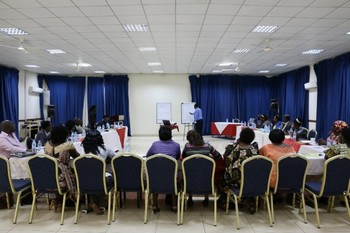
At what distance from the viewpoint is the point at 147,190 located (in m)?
3.19

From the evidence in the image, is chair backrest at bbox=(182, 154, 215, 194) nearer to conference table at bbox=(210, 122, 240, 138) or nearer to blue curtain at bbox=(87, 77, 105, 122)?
conference table at bbox=(210, 122, 240, 138)

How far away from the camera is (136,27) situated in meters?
5.34

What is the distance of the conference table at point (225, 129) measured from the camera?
11.2m

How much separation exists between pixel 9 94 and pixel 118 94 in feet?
14.6

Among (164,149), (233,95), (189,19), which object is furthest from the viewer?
(233,95)

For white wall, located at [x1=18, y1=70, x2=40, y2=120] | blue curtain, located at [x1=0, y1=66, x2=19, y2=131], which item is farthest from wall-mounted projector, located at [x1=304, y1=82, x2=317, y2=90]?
white wall, located at [x1=18, y1=70, x2=40, y2=120]

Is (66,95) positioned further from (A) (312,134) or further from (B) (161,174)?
(B) (161,174)

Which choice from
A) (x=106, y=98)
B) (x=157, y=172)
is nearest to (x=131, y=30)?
(x=157, y=172)

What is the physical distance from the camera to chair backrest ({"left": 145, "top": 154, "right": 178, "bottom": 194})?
3.08 metres

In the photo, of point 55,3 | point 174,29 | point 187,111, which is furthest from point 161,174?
point 187,111

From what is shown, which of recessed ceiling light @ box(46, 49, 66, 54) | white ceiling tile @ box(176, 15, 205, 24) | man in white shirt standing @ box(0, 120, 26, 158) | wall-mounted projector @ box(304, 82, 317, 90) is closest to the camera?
man in white shirt standing @ box(0, 120, 26, 158)

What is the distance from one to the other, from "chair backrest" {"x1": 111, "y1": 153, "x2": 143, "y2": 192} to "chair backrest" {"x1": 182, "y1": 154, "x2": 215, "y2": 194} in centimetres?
54

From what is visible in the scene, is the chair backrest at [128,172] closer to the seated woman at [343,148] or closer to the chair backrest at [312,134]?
the seated woman at [343,148]

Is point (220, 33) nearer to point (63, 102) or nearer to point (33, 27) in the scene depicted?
point (33, 27)
